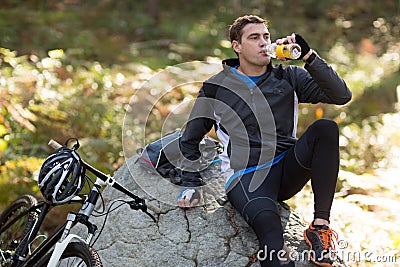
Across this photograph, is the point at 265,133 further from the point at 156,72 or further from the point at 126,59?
the point at 126,59

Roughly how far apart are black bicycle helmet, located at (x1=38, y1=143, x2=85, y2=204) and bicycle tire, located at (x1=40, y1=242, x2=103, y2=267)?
0.93 ft

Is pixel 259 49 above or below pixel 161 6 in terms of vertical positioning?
below

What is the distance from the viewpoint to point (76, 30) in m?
12.6

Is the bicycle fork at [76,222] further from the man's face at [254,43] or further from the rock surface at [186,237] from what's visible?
the man's face at [254,43]

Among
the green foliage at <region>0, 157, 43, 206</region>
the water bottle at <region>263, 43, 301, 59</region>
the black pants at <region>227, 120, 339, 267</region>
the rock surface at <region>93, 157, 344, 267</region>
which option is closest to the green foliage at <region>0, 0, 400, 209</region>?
the green foliage at <region>0, 157, 43, 206</region>

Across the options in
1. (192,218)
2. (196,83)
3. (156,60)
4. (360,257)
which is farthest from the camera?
(156,60)

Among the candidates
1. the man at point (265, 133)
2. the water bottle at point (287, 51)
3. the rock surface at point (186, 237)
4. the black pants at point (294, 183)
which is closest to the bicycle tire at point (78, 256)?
the rock surface at point (186, 237)

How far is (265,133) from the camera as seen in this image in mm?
3869

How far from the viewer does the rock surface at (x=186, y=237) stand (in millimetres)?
3600

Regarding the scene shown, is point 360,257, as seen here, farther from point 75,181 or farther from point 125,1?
point 125,1

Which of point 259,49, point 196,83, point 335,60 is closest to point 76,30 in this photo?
point 196,83

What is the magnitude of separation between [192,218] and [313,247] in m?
0.86

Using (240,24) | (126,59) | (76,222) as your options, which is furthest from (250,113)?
(126,59)

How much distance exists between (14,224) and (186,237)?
1576 millimetres
